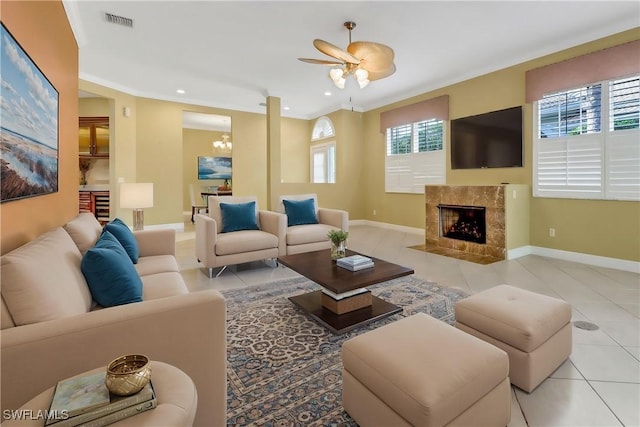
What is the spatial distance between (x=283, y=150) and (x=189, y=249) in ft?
13.5

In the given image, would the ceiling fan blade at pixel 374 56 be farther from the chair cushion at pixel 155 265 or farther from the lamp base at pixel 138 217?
the lamp base at pixel 138 217

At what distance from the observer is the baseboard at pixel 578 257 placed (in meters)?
3.73

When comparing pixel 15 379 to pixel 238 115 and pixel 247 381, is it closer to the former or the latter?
pixel 247 381

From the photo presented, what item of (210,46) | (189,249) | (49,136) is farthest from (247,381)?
(210,46)

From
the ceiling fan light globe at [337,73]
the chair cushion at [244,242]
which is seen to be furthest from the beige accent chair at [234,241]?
the ceiling fan light globe at [337,73]

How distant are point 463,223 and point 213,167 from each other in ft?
25.5

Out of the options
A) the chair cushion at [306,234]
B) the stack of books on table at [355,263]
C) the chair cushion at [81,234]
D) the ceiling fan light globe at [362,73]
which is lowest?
the stack of books on table at [355,263]

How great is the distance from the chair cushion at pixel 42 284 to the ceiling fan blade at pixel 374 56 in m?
2.80

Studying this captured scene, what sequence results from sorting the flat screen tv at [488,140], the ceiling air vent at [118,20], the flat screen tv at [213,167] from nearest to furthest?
the ceiling air vent at [118,20], the flat screen tv at [488,140], the flat screen tv at [213,167]

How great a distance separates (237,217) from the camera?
4012mm

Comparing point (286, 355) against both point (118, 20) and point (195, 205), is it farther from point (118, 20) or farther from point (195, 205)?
point (195, 205)

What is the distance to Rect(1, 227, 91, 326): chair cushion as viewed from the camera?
3.59ft

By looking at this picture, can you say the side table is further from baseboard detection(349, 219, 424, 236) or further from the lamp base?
baseboard detection(349, 219, 424, 236)

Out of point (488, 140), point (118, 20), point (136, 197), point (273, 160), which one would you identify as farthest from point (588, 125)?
point (118, 20)
